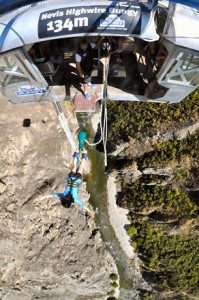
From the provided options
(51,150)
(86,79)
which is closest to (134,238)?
(51,150)

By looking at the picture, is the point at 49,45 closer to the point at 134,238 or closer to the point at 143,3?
the point at 143,3

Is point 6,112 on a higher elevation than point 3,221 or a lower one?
higher

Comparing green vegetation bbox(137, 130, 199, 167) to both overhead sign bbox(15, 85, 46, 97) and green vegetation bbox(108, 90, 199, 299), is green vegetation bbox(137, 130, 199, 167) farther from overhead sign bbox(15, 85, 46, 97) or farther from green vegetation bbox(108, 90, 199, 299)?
overhead sign bbox(15, 85, 46, 97)

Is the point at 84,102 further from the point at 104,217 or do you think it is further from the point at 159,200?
the point at 104,217

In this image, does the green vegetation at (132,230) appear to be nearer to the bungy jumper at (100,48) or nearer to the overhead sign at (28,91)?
the bungy jumper at (100,48)

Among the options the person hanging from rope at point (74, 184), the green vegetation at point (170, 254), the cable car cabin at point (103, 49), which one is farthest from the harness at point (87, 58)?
the green vegetation at point (170, 254)

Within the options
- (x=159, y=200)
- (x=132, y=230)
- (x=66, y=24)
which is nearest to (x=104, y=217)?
(x=132, y=230)
